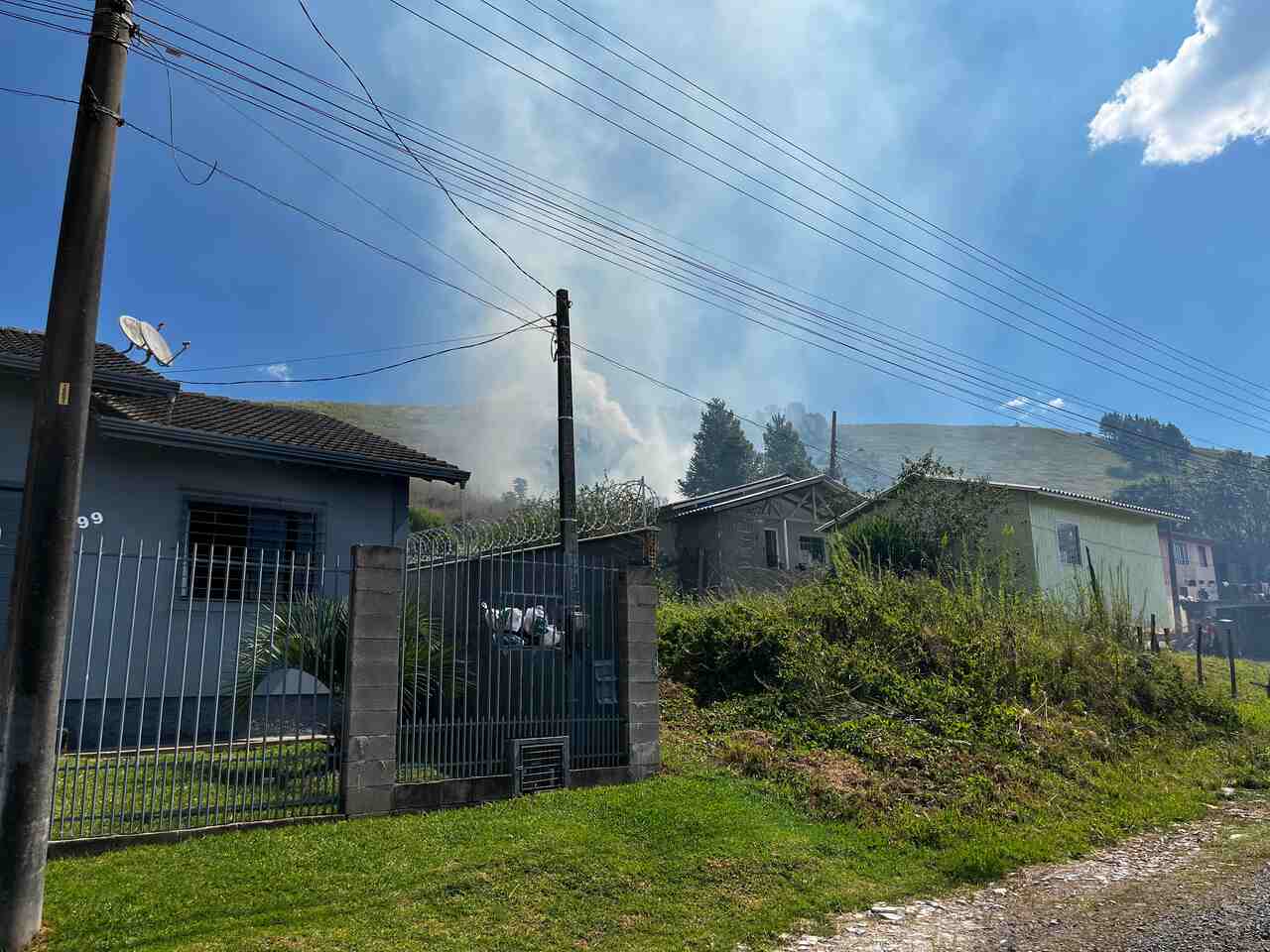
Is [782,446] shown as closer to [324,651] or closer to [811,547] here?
[811,547]

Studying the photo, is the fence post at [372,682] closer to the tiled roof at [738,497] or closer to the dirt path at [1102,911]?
the dirt path at [1102,911]

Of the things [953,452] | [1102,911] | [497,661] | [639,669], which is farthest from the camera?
[953,452]

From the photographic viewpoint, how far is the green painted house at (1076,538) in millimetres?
23562

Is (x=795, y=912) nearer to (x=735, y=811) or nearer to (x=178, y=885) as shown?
(x=735, y=811)

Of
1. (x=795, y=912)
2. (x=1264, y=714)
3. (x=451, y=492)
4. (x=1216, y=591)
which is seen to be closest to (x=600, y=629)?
(x=795, y=912)

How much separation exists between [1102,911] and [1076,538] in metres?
21.9

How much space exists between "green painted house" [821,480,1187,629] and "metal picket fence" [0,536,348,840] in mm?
18601

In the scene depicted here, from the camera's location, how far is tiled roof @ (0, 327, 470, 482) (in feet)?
34.9

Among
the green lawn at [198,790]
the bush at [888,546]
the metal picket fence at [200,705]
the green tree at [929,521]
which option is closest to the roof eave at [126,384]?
the metal picket fence at [200,705]

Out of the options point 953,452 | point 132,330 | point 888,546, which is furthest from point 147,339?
point 953,452

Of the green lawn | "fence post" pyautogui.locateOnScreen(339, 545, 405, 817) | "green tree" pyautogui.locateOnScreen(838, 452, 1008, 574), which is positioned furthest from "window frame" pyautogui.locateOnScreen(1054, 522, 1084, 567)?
the green lawn

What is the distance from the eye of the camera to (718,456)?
66.6 metres

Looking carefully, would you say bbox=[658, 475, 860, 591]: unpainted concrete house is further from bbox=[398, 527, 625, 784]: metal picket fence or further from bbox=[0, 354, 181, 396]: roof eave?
bbox=[398, 527, 625, 784]: metal picket fence

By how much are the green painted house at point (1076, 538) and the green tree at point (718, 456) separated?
37.5 meters
